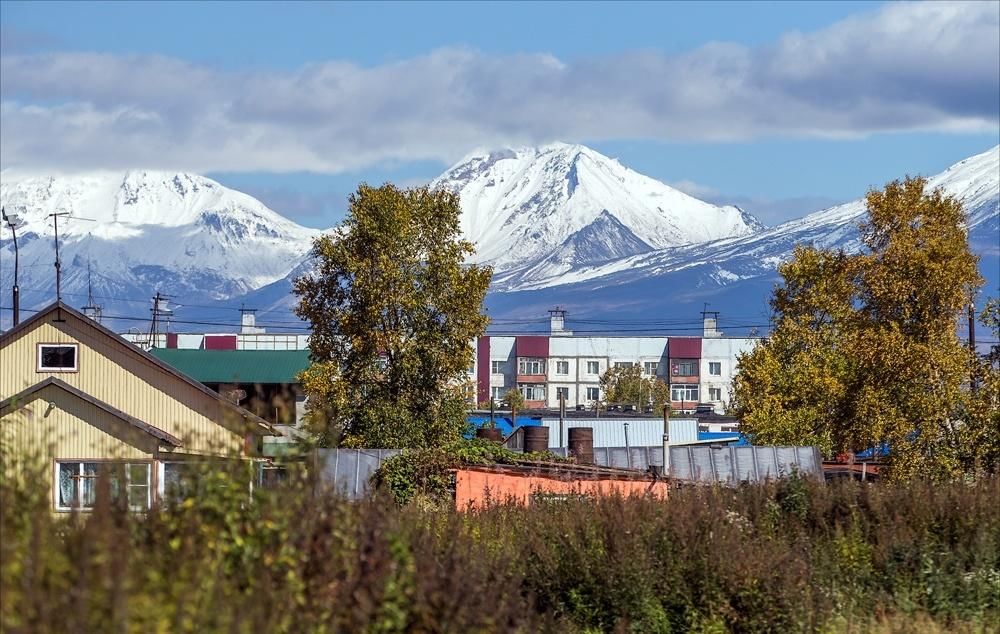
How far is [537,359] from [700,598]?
15997 cm

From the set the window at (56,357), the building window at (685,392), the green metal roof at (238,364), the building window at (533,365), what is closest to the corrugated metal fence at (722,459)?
the window at (56,357)

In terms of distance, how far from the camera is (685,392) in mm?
170500

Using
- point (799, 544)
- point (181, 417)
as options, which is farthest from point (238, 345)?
point (799, 544)

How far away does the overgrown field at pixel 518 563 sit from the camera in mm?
7363

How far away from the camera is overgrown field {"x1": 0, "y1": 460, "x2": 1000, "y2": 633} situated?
7.36 m

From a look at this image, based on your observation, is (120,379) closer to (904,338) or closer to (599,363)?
(904,338)

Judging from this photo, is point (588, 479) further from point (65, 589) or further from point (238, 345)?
point (238, 345)

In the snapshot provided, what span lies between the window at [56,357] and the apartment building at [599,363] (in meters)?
127

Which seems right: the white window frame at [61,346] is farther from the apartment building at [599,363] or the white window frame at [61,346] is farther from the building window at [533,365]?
the building window at [533,365]

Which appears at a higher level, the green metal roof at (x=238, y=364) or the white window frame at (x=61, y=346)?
the green metal roof at (x=238, y=364)

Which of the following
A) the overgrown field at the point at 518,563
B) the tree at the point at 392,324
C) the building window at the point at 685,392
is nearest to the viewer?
the overgrown field at the point at 518,563

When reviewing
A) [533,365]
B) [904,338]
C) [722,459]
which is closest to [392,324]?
[722,459]

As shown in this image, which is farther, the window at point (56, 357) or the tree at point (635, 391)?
the tree at point (635, 391)

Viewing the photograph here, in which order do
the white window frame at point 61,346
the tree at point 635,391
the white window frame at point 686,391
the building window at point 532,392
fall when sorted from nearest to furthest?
the white window frame at point 61,346
the tree at point 635,391
the white window frame at point 686,391
the building window at point 532,392
